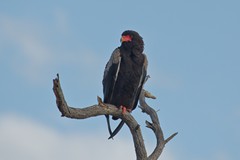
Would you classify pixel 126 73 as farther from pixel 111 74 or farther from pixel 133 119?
pixel 133 119

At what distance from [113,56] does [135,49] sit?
0.37 m

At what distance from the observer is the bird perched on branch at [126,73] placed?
9.15m

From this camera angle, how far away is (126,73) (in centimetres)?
914

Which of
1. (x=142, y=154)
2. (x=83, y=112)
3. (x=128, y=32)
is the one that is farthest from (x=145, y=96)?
(x=83, y=112)

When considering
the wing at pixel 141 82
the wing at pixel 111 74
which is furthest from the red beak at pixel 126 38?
the wing at pixel 141 82

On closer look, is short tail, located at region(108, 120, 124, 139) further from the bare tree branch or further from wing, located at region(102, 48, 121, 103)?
wing, located at region(102, 48, 121, 103)

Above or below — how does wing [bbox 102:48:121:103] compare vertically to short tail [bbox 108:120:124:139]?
above

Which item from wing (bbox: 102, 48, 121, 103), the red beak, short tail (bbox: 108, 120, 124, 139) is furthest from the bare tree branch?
the red beak

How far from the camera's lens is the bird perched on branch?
30.0 feet

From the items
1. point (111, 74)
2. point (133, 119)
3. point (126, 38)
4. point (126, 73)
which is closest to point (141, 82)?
point (126, 73)

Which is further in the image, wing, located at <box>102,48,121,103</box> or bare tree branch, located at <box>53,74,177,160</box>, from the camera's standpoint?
wing, located at <box>102,48,121,103</box>

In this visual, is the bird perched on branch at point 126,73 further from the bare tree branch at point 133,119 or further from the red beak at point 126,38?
the bare tree branch at point 133,119

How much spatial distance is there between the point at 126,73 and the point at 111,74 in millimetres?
263

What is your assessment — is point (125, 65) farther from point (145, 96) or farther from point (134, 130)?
point (134, 130)
